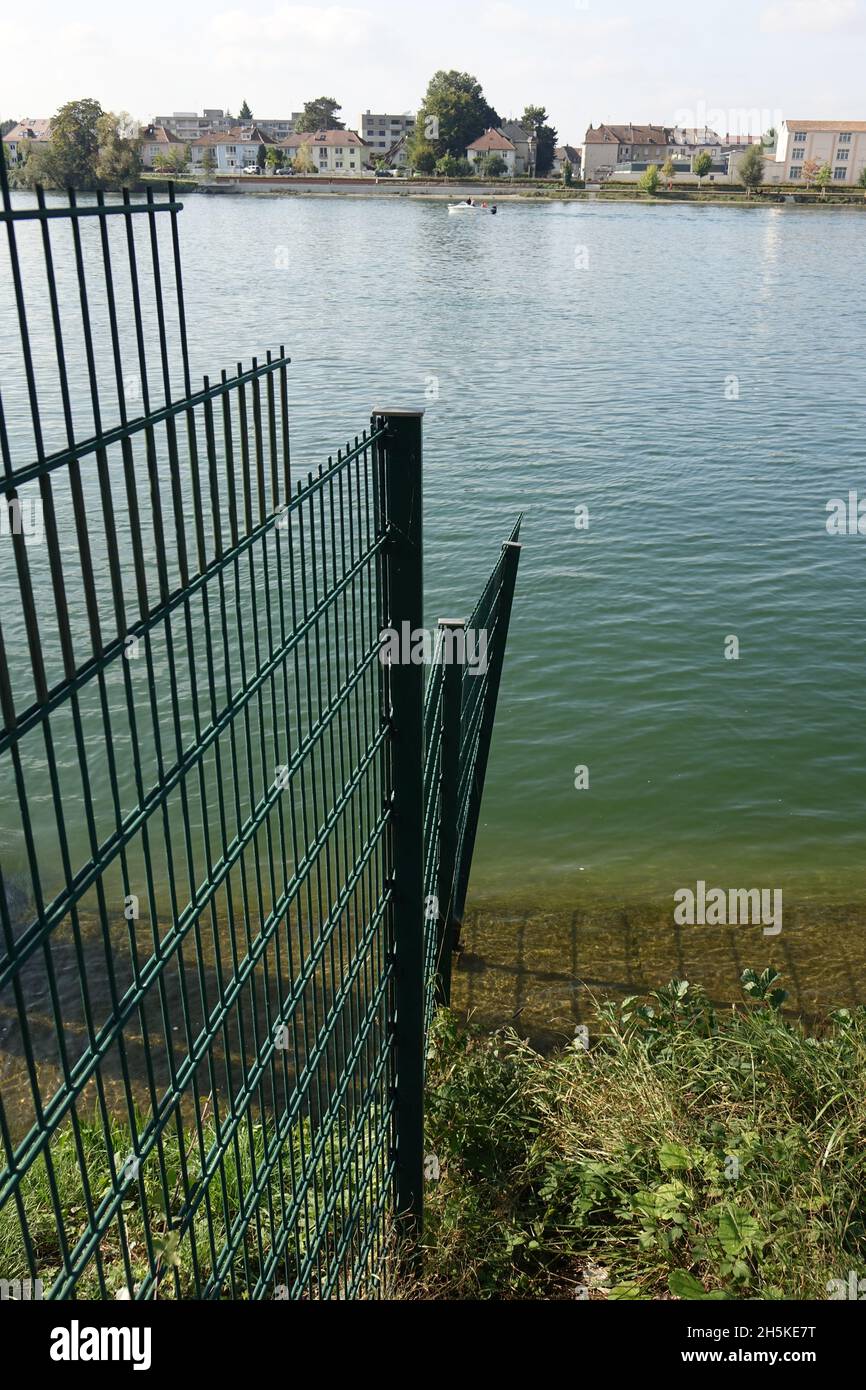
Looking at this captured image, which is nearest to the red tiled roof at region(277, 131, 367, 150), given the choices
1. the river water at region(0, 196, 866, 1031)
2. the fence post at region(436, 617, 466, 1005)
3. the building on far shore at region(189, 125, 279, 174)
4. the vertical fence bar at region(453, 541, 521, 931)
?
the building on far shore at region(189, 125, 279, 174)

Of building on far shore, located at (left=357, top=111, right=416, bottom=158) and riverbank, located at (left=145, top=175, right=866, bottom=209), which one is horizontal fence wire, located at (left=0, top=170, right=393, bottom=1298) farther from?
building on far shore, located at (left=357, top=111, right=416, bottom=158)

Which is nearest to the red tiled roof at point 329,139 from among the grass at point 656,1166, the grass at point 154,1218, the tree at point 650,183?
the tree at point 650,183

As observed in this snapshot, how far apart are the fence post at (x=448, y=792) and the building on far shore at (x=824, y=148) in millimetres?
153135

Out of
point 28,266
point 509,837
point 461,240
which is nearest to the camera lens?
point 509,837

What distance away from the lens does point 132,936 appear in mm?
1956

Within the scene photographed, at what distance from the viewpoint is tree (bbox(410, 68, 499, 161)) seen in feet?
464

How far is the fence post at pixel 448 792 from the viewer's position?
17.0 feet

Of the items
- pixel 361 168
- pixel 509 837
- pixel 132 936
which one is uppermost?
pixel 361 168

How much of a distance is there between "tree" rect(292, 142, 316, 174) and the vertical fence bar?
159 meters

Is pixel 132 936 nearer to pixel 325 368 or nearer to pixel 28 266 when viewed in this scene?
pixel 325 368

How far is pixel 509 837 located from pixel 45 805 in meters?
4.27
